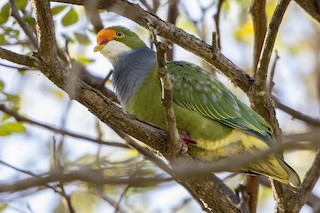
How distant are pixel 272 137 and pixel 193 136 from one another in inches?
18.6

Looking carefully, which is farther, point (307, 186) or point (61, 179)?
point (307, 186)

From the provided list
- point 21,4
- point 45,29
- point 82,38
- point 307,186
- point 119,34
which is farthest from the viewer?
point 119,34

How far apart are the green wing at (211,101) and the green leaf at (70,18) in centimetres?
66

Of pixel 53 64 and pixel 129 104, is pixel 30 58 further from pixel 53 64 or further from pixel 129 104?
pixel 129 104

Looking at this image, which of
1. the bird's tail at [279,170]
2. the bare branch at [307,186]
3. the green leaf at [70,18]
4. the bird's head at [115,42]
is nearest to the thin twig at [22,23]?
the green leaf at [70,18]

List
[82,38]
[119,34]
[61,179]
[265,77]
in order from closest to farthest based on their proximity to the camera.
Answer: [61,179], [265,77], [82,38], [119,34]

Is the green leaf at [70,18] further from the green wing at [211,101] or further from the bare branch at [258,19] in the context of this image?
the bare branch at [258,19]

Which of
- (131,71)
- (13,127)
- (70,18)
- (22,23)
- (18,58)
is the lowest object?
(18,58)

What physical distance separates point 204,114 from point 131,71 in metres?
0.56

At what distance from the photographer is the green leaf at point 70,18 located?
397 centimetres

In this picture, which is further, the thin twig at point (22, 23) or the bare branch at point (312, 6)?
the bare branch at point (312, 6)

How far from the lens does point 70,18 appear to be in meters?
3.99

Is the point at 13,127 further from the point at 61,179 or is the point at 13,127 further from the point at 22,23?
the point at 61,179

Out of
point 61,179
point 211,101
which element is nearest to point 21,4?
point 211,101
